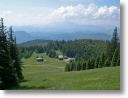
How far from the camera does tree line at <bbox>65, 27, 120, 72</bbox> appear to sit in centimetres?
341

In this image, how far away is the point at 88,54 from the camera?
3.48 m

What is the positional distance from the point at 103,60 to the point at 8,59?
31.2 inches

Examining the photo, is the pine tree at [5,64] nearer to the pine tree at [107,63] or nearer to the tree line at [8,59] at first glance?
the tree line at [8,59]

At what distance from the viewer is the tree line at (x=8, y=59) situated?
351cm

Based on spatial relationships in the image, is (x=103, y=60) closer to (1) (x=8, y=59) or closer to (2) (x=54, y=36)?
(2) (x=54, y=36)

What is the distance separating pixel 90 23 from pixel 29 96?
0.78 metres

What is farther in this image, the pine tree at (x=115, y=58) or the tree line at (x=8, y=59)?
the tree line at (x=8, y=59)

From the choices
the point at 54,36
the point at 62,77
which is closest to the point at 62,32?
the point at 54,36

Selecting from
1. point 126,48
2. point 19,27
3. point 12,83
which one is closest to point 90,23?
point 126,48

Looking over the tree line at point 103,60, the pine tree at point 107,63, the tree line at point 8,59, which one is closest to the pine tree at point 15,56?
the tree line at point 8,59

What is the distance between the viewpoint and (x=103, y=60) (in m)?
3.46

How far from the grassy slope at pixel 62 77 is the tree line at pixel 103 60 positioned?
0.04 meters

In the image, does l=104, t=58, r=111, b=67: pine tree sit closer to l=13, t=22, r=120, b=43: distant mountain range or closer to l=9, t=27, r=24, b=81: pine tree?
l=13, t=22, r=120, b=43: distant mountain range

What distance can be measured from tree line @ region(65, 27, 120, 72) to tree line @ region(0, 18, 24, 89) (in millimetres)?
417
